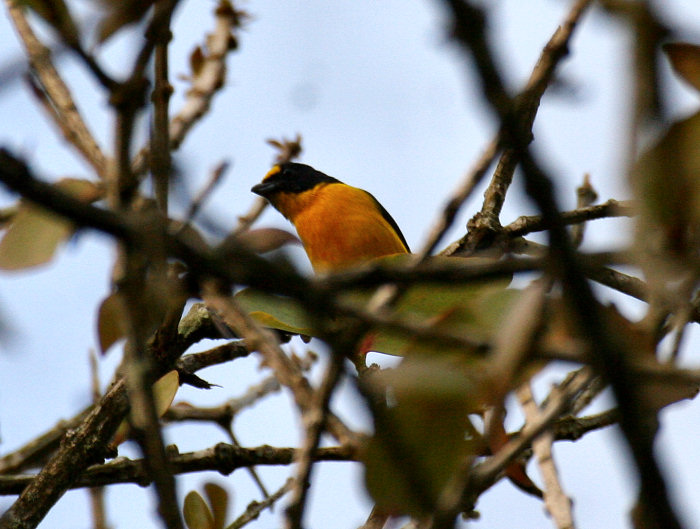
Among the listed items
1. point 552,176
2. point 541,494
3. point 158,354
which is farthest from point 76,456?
point 552,176

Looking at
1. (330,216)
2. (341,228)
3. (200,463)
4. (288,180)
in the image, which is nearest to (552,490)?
(200,463)

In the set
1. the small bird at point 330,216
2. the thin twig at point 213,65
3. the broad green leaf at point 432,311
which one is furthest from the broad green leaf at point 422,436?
the small bird at point 330,216

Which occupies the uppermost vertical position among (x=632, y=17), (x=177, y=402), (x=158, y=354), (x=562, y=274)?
(x=177, y=402)

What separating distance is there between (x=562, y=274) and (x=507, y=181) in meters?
2.52

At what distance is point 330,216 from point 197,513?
3.31 metres

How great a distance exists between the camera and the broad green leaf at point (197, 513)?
6.43 ft

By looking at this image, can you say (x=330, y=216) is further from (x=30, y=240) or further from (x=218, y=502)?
(x=30, y=240)

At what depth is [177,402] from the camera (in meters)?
3.28

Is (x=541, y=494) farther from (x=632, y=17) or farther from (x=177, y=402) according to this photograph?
(x=177, y=402)

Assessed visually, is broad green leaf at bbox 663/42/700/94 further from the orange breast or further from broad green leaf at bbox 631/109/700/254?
the orange breast

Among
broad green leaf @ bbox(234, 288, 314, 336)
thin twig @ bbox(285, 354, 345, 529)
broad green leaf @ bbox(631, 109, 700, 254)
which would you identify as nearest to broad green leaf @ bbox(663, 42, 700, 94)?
broad green leaf @ bbox(631, 109, 700, 254)

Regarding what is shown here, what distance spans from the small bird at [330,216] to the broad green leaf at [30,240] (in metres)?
3.08

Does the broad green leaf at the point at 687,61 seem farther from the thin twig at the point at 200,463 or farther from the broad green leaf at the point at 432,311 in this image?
the thin twig at the point at 200,463

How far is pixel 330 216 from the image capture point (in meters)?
5.16
